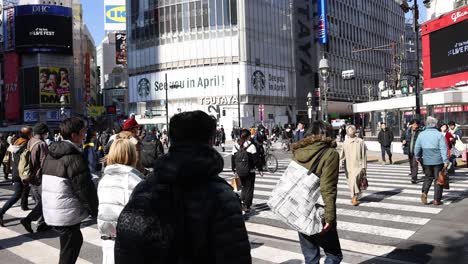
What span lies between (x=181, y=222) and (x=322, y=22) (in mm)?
75893

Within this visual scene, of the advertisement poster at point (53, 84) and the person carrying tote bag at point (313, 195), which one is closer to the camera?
the person carrying tote bag at point (313, 195)

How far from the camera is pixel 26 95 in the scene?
232ft

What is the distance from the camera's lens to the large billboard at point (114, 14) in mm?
97375

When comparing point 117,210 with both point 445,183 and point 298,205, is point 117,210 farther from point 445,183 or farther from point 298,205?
point 445,183

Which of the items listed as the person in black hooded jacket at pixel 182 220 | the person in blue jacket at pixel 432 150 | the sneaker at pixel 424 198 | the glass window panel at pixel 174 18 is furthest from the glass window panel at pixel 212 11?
the person in black hooded jacket at pixel 182 220

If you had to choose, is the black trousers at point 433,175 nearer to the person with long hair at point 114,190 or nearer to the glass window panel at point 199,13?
the person with long hair at point 114,190

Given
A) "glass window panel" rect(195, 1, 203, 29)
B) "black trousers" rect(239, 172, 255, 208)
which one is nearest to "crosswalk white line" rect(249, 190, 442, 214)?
"black trousers" rect(239, 172, 255, 208)

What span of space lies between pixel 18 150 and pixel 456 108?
20.7m

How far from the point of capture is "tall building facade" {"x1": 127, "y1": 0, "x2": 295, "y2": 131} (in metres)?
60.3

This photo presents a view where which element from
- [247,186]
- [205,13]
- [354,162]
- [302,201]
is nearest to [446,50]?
[354,162]

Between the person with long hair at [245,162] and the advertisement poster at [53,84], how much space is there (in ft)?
220

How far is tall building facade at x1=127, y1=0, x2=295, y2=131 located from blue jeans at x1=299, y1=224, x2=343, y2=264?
51676mm

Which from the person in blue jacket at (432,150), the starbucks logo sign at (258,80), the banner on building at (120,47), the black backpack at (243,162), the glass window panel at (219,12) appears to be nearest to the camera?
the black backpack at (243,162)

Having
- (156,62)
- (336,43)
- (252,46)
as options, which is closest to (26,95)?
(156,62)
